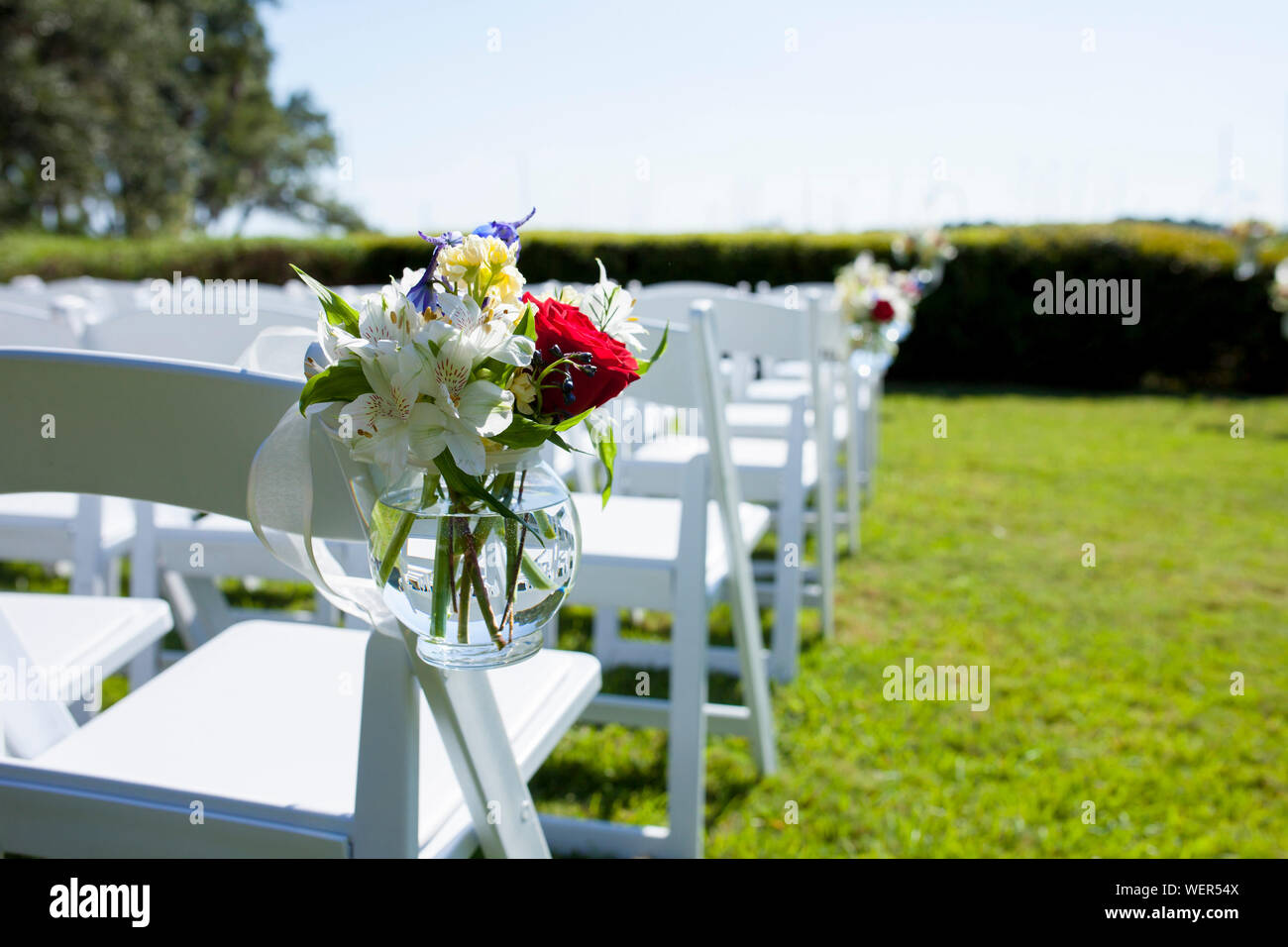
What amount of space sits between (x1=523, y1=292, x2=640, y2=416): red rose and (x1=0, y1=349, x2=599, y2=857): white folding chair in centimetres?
18

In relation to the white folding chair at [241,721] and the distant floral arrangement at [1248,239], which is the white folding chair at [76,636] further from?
the distant floral arrangement at [1248,239]

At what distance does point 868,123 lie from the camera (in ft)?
22.5

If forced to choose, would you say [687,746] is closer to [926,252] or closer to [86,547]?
[86,547]

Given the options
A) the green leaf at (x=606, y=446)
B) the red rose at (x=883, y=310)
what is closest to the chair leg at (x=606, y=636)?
the green leaf at (x=606, y=446)

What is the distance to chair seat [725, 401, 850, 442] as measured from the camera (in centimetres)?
404

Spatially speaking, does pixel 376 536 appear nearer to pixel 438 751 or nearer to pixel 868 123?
pixel 438 751

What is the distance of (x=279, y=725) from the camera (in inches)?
49.6

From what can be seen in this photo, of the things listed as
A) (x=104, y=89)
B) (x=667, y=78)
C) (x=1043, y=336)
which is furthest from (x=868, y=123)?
(x=104, y=89)

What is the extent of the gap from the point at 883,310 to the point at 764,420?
1.30 metres

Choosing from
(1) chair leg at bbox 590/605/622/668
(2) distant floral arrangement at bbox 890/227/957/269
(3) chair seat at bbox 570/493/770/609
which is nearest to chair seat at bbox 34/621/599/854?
(3) chair seat at bbox 570/493/770/609

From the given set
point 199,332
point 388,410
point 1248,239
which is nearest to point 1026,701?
point 199,332

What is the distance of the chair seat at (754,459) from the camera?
3.13m

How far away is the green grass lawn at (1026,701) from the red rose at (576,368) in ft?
5.35

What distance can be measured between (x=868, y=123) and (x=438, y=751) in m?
6.55
